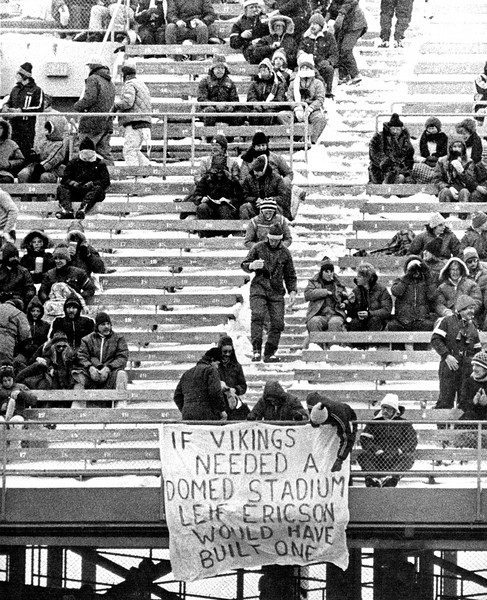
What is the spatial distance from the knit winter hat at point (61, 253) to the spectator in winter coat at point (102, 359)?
1533 mm

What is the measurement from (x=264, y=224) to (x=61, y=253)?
2.24 m

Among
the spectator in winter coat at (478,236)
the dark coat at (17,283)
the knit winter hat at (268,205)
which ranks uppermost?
the knit winter hat at (268,205)

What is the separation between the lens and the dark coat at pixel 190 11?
3125 cm

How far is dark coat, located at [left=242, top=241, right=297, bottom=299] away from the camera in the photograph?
81.4 ft

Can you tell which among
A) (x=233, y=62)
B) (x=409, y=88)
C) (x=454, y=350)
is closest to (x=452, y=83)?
(x=409, y=88)

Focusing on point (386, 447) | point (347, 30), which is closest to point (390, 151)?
point (347, 30)

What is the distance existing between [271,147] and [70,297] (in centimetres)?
533

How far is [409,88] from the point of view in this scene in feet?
102

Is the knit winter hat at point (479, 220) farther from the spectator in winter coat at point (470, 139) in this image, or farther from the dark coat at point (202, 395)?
the dark coat at point (202, 395)

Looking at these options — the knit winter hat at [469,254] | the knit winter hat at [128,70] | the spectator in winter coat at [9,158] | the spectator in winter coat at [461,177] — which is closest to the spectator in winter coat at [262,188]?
the spectator in winter coat at [461,177]

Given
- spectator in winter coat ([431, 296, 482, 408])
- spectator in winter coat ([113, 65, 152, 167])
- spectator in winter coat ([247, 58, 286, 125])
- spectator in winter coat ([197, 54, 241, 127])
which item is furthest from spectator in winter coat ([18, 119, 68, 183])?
spectator in winter coat ([431, 296, 482, 408])

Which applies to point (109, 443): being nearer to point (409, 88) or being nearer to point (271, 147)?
point (271, 147)

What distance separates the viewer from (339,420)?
21.9 m

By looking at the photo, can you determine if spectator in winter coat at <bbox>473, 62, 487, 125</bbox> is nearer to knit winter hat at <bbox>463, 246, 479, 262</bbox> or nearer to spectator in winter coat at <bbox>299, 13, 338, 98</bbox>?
spectator in winter coat at <bbox>299, 13, 338, 98</bbox>
